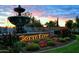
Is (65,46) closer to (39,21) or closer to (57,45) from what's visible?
(57,45)

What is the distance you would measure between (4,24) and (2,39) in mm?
202

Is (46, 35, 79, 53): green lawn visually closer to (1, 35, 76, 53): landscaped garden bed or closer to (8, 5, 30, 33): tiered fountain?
(1, 35, 76, 53): landscaped garden bed

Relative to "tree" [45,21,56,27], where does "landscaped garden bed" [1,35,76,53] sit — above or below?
below

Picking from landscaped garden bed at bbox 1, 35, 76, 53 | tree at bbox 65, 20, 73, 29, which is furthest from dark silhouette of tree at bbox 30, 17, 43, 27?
tree at bbox 65, 20, 73, 29

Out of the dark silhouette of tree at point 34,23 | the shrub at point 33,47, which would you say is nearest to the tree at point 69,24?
the dark silhouette of tree at point 34,23

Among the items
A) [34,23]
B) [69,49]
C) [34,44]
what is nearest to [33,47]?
[34,44]

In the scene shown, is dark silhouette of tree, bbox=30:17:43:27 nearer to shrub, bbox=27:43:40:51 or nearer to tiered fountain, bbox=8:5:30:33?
tiered fountain, bbox=8:5:30:33

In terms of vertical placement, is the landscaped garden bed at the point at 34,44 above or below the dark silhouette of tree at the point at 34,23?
below

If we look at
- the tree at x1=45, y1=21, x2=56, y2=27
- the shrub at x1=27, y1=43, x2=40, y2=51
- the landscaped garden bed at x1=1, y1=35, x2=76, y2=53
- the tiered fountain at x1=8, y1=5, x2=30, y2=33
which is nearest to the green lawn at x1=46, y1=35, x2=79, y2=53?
the landscaped garden bed at x1=1, y1=35, x2=76, y2=53

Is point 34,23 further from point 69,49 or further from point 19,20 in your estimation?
point 69,49

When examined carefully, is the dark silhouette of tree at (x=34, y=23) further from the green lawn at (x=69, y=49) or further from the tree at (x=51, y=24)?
the green lawn at (x=69, y=49)

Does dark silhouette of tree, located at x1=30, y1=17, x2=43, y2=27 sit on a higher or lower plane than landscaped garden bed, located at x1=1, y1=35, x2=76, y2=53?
higher
